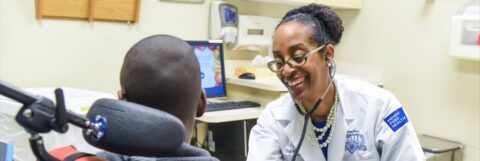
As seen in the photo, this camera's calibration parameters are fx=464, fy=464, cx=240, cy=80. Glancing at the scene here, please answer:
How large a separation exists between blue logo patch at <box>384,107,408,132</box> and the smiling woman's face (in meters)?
0.24

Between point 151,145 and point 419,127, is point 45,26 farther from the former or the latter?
point 419,127

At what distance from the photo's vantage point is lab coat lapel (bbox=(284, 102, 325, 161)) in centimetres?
144

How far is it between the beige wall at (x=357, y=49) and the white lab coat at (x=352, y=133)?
115 centimetres

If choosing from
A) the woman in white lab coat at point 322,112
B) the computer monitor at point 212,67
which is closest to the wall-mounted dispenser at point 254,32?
the computer monitor at point 212,67

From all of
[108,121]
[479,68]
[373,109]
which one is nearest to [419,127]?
[479,68]

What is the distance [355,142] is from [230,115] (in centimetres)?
97

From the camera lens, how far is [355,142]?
4.65 ft

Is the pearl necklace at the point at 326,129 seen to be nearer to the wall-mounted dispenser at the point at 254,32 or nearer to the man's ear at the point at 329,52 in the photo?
the man's ear at the point at 329,52

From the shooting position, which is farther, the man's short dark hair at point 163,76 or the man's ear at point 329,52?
the man's ear at point 329,52

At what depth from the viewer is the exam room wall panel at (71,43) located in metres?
2.05

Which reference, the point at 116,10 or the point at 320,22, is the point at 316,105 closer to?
the point at 320,22

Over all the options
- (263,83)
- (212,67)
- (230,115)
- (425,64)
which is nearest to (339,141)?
(230,115)

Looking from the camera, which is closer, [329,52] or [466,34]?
[329,52]

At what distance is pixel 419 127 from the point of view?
9.29ft
